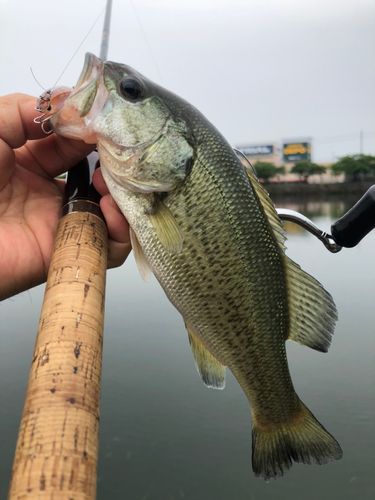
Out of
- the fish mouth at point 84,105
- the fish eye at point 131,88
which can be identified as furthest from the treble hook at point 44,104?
the fish eye at point 131,88

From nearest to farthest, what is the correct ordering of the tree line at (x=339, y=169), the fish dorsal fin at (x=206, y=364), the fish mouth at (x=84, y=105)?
1. the fish mouth at (x=84, y=105)
2. the fish dorsal fin at (x=206, y=364)
3. the tree line at (x=339, y=169)

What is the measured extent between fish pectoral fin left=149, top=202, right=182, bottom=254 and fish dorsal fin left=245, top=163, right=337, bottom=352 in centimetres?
38

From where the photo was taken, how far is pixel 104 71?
52.0 inches

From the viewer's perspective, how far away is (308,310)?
1435 mm

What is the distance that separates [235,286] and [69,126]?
854 millimetres

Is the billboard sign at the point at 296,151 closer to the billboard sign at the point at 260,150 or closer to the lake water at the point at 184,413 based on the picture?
the billboard sign at the point at 260,150

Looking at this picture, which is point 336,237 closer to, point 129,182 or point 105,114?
point 129,182

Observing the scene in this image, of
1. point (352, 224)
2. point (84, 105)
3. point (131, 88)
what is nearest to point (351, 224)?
point (352, 224)

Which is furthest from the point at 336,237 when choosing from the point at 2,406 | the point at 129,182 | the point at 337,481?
the point at 2,406

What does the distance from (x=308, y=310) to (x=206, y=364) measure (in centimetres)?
48

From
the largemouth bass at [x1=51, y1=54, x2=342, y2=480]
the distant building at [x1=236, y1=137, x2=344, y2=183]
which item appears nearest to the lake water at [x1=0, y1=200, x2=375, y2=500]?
the largemouth bass at [x1=51, y1=54, x2=342, y2=480]

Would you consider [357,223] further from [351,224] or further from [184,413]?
[184,413]

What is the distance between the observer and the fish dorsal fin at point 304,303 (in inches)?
55.7

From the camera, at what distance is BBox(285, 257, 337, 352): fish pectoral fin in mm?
1415
